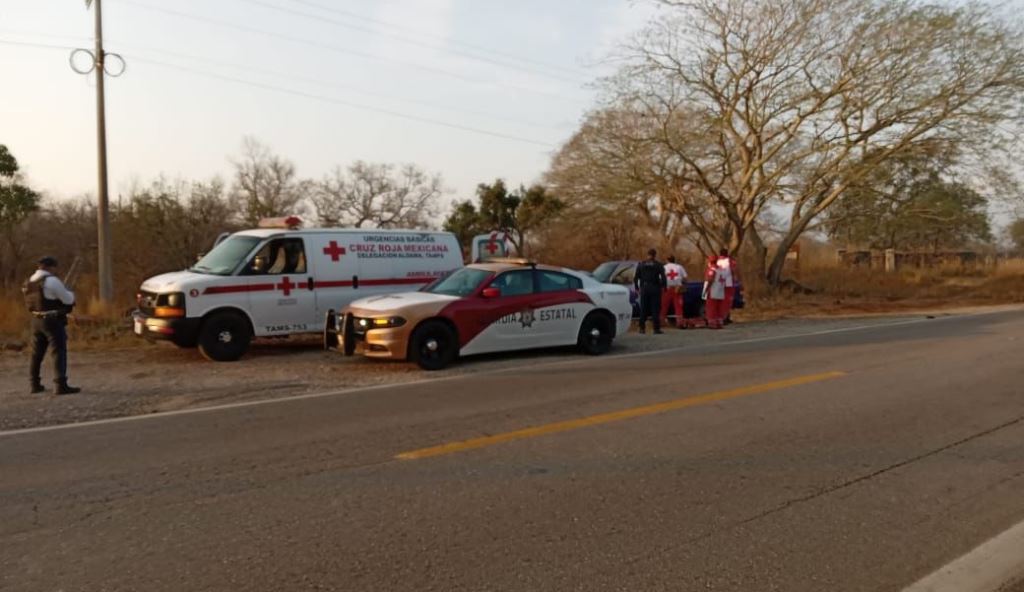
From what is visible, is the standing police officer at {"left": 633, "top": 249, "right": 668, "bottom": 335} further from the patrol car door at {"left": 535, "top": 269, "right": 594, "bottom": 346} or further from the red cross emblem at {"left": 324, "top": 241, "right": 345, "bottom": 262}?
the red cross emblem at {"left": 324, "top": 241, "right": 345, "bottom": 262}

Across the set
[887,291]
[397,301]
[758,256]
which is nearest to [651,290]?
[397,301]

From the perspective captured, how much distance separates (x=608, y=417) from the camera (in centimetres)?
752

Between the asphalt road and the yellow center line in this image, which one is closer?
the asphalt road

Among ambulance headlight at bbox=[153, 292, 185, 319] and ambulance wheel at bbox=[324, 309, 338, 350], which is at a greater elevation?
ambulance headlight at bbox=[153, 292, 185, 319]

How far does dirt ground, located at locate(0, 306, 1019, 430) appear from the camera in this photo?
27.8 ft

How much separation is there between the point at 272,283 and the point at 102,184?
8189 mm

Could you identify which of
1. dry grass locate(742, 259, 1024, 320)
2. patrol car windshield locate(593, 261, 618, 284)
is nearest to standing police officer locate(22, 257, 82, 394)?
patrol car windshield locate(593, 261, 618, 284)

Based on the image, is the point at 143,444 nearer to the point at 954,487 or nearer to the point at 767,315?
the point at 954,487

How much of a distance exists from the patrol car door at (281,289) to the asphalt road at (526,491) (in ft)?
12.2

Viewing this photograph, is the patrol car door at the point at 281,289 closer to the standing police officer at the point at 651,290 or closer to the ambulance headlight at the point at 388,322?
the ambulance headlight at the point at 388,322

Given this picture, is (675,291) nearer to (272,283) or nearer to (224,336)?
(272,283)

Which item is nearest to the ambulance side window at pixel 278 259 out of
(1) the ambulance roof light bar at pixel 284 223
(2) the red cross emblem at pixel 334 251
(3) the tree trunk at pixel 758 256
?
(2) the red cross emblem at pixel 334 251

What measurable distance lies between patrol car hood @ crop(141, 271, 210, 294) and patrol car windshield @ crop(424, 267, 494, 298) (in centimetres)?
336

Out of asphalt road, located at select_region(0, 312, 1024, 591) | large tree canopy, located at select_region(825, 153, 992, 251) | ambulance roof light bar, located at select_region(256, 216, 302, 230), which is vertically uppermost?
large tree canopy, located at select_region(825, 153, 992, 251)
